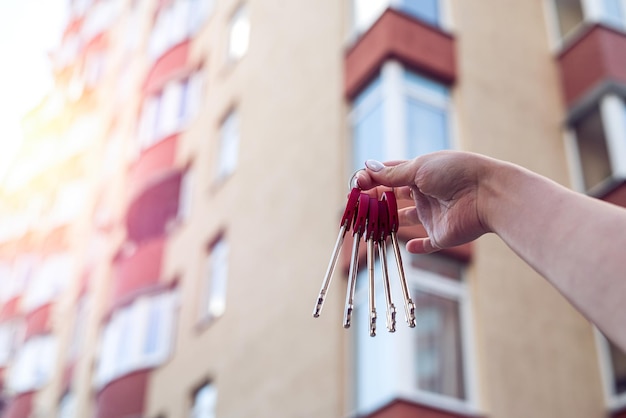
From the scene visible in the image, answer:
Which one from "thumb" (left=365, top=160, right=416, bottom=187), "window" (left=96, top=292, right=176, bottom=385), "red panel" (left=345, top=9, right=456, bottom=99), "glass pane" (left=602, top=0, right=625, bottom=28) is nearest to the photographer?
"thumb" (left=365, top=160, right=416, bottom=187)

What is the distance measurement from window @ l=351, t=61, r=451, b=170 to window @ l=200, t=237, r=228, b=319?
12.7 ft

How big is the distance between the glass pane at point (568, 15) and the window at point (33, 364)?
54.8ft

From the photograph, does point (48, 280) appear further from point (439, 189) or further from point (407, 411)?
point (439, 189)

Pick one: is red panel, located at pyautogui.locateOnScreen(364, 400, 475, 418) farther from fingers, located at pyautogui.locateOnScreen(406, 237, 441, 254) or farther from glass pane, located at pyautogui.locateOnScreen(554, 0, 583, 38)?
glass pane, located at pyautogui.locateOnScreen(554, 0, 583, 38)

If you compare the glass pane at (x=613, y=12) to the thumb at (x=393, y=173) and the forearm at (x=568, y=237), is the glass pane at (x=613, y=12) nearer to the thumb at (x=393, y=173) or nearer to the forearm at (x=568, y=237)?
the thumb at (x=393, y=173)

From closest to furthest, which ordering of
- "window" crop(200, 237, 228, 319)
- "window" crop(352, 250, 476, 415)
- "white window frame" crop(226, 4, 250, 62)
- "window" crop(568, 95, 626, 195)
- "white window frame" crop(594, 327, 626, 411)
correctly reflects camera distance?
"window" crop(352, 250, 476, 415)
"white window frame" crop(594, 327, 626, 411)
"window" crop(568, 95, 626, 195)
"window" crop(200, 237, 228, 319)
"white window frame" crop(226, 4, 250, 62)

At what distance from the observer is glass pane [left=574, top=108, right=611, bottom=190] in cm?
1186

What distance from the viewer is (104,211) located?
23312mm

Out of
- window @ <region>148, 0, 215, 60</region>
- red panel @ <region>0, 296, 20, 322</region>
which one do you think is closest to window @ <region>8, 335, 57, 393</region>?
red panel @ <region>0, 296, 20, 322</region>

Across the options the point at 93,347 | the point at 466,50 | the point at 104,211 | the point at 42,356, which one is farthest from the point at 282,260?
the point at 42,356

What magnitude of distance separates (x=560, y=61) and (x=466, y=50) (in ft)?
5.60

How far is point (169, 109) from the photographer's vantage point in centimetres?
1978

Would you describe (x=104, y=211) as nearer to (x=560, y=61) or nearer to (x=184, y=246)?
(x=184, y=246)

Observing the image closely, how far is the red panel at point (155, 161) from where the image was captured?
18547mm
